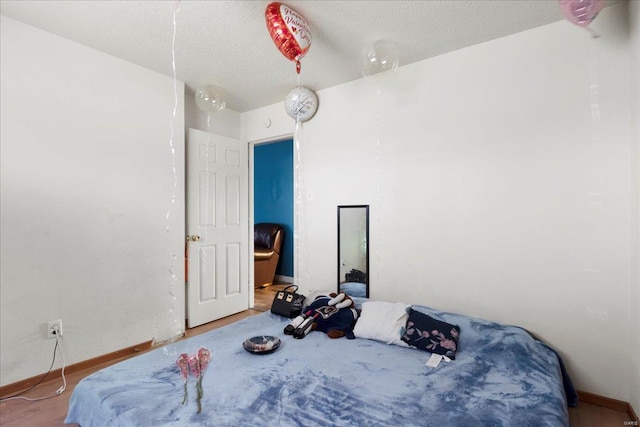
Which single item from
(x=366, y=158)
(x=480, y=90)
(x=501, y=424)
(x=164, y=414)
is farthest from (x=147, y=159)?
(x=501, y=424)

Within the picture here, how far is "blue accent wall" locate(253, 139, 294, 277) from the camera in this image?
4984mm

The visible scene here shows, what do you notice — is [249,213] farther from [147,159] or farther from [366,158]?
[366,158]

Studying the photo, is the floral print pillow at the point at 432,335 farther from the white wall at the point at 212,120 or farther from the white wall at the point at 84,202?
the white wall at the point at 212,120

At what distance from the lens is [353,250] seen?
2789mm

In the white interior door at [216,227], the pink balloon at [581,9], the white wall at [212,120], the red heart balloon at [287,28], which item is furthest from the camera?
the white wall at [212,120]

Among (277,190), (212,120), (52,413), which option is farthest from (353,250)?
(277,190)

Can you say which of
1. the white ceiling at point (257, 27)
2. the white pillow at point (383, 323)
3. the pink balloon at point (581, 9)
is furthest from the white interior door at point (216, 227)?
the pink balloon at point (581, 9)

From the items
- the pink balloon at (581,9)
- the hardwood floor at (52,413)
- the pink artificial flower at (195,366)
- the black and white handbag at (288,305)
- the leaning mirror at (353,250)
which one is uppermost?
the pink balloon at (581,9)

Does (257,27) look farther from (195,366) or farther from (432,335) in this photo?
(432,335)

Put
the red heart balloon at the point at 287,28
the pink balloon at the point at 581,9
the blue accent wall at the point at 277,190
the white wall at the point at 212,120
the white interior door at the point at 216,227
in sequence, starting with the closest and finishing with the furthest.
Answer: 1. the pink balloon at the point at 581,9
2. the red heart balloon at the point at 287,28
3. the white interior door at the point at 216,227
4. the white wall at the point at 212,120
5. the blue accent wall at the point at 277,190

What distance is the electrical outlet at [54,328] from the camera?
6.84ft

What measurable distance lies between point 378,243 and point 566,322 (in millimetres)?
1311

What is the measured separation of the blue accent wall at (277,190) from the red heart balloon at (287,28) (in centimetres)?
308

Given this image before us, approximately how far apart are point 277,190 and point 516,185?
372 centimetres
